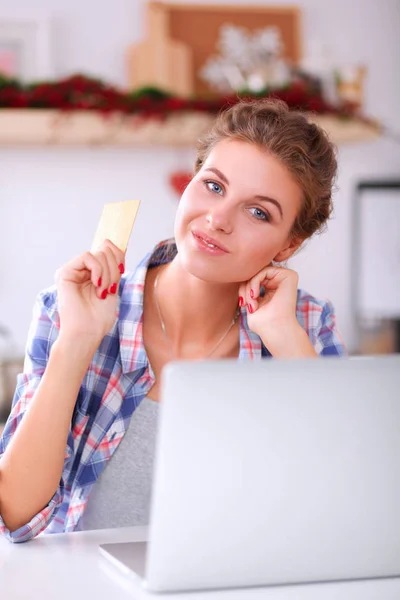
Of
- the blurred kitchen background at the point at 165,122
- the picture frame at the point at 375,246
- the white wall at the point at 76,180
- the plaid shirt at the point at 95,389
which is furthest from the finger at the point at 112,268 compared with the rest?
the picture frame at the point at 375,246

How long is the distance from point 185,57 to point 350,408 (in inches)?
110

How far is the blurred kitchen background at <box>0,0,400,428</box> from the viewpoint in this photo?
3320 mm

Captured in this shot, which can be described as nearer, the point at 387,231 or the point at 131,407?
the point at 131,407

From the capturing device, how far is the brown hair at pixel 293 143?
59.3 inches

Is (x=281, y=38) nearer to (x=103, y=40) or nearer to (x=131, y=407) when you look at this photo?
(x=103, y=40)

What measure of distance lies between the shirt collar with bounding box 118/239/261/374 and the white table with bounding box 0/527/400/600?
439 mm

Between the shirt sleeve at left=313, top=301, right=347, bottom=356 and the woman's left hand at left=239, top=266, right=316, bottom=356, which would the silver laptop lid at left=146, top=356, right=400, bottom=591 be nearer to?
the woman's left hand at left=239, top=266, right=316, bottom=356

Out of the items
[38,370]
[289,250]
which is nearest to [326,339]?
[289,250]

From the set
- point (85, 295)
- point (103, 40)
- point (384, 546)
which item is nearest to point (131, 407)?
point (85, 295)

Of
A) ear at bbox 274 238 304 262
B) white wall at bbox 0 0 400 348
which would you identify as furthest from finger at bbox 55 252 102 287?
white wall at bbox 0 0 400 348

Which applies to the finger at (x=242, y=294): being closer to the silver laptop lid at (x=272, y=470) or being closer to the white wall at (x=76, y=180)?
the silver laptop lid at (x=272, y=470)

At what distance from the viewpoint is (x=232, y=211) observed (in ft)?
4.83

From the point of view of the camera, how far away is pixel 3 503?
128cm

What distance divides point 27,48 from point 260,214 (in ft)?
6.92
